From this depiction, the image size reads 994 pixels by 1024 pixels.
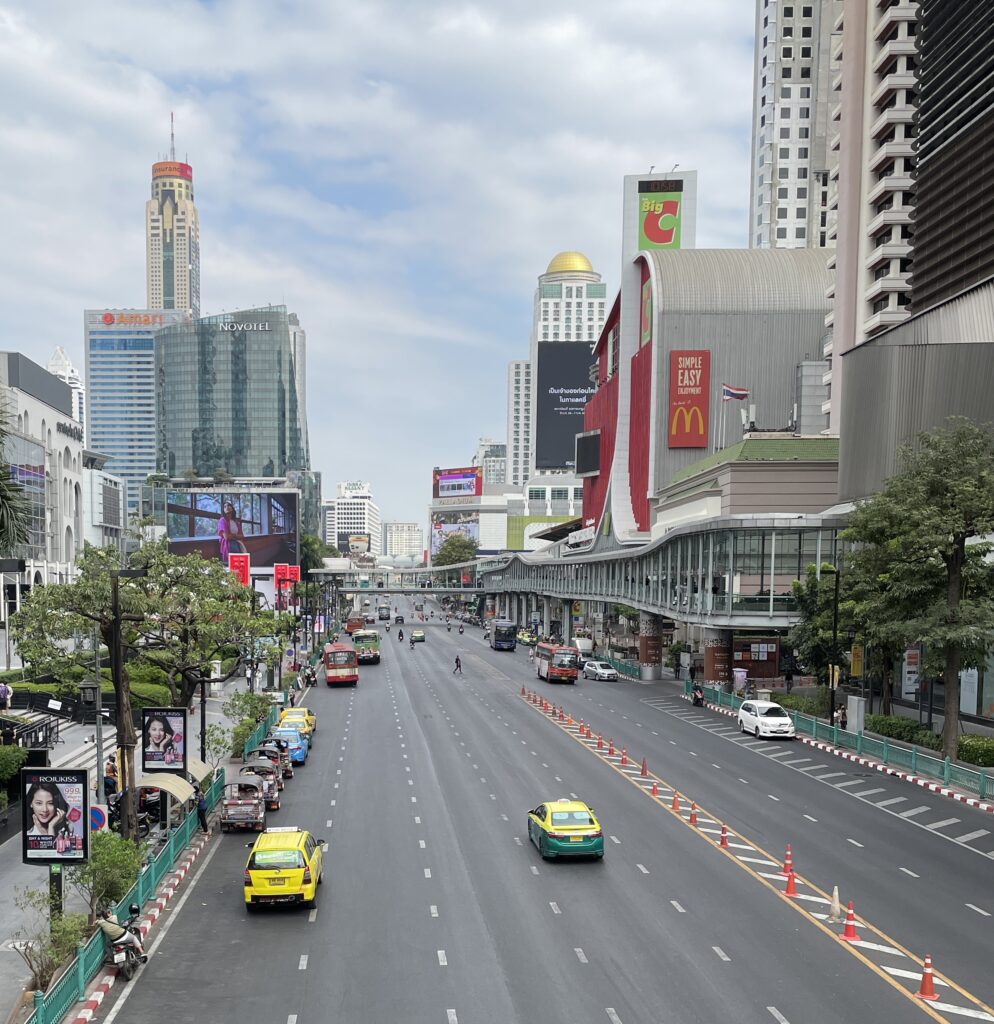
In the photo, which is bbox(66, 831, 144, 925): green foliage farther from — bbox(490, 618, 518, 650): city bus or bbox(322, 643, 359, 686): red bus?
bbox(490, 618, 518, 650): city bus

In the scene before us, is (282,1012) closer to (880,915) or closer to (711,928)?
(711,928)

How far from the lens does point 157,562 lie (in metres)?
32.2

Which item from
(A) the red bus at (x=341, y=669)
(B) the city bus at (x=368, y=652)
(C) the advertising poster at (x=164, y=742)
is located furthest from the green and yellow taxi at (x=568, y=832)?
(B) the city bus at (x=368, y=652)

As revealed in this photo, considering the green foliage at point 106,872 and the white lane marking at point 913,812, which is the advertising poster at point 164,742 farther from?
the white lane marking at point 913,812

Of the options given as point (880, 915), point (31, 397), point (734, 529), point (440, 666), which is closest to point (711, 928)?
point (880, 915)

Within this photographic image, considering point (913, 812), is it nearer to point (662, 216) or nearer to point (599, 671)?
point (599, 671)

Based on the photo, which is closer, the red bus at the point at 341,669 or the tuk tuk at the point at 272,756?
the tuk tuk at the point at 272,756

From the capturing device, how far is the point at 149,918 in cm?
2052

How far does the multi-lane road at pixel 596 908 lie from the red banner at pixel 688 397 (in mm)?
69990

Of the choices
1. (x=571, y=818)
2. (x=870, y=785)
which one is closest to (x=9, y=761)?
(x=571, y=818)

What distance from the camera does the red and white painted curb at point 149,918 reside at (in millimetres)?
15922

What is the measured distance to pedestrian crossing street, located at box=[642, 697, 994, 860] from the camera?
27.7 metres

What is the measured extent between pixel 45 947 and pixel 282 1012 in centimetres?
A: 434

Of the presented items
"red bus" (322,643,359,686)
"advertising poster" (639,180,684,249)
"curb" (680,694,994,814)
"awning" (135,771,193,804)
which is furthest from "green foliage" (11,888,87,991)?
"advertising poster" (639,180,684,249)
